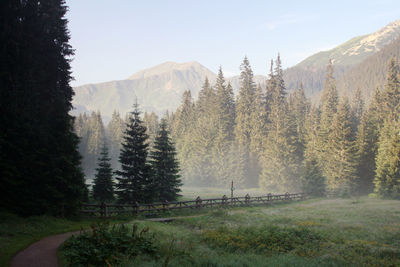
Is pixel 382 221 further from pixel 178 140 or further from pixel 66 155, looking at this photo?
pixel 178 140

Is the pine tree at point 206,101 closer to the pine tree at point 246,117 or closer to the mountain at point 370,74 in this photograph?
the pine tree at point 246,117

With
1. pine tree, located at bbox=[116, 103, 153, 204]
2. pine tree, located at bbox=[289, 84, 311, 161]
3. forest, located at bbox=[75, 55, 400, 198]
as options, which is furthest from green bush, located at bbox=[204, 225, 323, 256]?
pine tree, located at bbox=[289, 84, 311, 161]

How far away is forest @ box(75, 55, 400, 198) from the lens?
50688 mm

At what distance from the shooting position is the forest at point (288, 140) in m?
50.7

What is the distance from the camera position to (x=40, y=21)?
2348cm

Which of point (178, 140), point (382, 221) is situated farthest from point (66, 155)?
point (178, 140)

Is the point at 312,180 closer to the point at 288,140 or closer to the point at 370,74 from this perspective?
the point at 288,140

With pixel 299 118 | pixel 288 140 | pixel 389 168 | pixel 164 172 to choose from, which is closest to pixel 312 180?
pixel 389 168

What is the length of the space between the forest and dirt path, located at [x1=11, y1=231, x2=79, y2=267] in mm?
43977

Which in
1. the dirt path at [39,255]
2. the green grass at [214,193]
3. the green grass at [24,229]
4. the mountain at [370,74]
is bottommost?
the green grass at [214,193]

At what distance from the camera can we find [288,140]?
6419 centimetres

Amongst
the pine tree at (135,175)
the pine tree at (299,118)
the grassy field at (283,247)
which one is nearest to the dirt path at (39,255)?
the grassy field at (283,247)

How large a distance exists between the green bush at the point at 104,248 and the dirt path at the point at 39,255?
0.53 meters

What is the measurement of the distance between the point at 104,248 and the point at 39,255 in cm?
337
